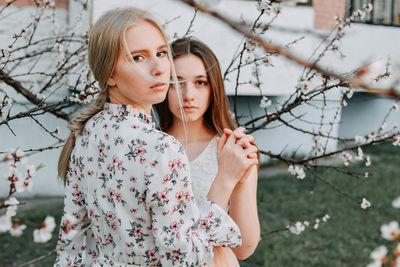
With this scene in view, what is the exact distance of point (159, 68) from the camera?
1400 mm

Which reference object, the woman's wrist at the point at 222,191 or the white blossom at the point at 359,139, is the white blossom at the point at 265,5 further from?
the white blossom at the point at 359,139

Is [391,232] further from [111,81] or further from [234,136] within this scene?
[111,81]

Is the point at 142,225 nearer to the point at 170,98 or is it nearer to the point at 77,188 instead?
the point at 77,188

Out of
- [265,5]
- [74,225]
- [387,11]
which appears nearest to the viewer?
[74,225]

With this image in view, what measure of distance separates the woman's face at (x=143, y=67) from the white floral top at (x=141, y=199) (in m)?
0.07

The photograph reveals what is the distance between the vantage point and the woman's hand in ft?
4.85

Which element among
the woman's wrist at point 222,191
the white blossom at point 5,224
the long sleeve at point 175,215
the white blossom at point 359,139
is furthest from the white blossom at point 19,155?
the white blossom at point 359,139

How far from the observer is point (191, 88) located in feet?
6.41

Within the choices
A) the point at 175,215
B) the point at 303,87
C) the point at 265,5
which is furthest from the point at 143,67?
the point at 303,87

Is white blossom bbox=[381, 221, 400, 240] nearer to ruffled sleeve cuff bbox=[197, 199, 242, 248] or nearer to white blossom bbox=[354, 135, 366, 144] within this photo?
ruffled sleeve cuff bbox=[197, 199, 242, 248]

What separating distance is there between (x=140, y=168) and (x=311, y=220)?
493 centimetres

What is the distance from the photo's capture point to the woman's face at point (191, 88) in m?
1.95

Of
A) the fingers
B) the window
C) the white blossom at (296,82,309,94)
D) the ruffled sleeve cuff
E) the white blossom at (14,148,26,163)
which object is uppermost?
the white blossom at (14,148,26,163)

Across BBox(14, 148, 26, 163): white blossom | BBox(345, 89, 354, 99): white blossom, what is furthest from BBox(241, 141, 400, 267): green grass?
BBox(14, 148, 26, 163): white blossom
